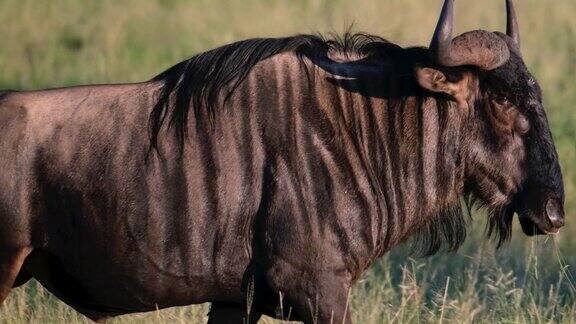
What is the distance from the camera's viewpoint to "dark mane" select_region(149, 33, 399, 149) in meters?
5.07

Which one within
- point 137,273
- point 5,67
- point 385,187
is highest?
point 385,187

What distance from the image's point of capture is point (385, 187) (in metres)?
5.09

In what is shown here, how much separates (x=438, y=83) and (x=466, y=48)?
0.17 m

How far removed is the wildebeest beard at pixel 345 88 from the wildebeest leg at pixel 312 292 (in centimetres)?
31

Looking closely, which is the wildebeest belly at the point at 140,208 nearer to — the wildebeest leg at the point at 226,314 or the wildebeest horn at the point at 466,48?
the wildebeest leg at the point at 226,314

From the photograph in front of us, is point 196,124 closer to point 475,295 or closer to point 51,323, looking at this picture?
point 51,323

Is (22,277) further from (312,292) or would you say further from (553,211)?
(553,211)

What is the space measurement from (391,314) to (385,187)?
4.46 feet

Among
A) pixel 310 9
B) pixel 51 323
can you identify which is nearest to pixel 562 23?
pixel 310 9

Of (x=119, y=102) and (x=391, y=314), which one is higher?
(x=119, y=102)

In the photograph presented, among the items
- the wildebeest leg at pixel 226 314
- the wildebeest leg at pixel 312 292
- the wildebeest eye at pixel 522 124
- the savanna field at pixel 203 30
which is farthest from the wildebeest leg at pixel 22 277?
the savanna field at pixel 203 30

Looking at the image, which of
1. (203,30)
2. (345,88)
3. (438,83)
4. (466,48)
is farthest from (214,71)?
(203,30)

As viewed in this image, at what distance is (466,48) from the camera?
16.2ft

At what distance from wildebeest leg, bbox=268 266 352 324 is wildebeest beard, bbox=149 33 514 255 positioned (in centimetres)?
31
